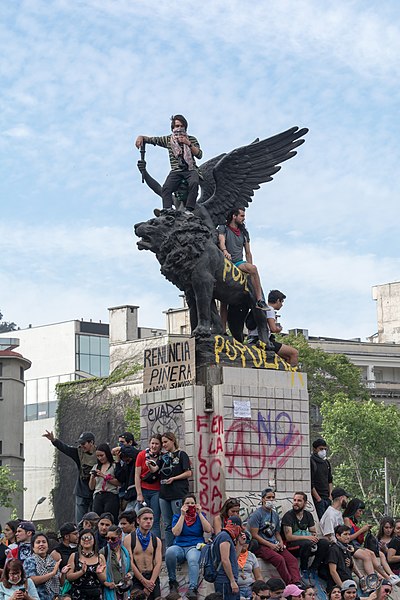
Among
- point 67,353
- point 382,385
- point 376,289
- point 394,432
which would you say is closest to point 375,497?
point 394,432

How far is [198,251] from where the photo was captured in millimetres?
24078

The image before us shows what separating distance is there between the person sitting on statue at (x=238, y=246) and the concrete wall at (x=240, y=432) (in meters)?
1.51

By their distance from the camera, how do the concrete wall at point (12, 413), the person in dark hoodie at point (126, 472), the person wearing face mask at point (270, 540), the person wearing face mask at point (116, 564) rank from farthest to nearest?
the concrete wall at point (12, 413) < the person in dark hoodie at point (126, 472) < the person wearing face mask at point (270, 540) < the person wearing face mask at point (116, 564)

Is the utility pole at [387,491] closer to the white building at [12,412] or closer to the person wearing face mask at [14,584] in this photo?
the white building at [12,412]

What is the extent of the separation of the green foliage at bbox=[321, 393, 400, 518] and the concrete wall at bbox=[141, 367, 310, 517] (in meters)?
35.8

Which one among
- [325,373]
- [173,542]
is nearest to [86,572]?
[173,542]

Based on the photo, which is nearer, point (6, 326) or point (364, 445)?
point (364, 445)

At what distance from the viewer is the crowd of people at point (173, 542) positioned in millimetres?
19156

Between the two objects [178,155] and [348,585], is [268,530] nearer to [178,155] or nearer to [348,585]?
[348,585]

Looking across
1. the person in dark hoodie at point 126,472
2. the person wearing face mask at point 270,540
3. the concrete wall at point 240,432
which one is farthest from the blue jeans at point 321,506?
the person in dark hoodie at point 126,472

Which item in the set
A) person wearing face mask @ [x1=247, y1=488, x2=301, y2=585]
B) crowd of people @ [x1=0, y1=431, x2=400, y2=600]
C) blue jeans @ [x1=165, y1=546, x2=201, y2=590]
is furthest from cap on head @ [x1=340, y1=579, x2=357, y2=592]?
blue jeans @ [x1=165, y1=546, x2=201, y2=590]

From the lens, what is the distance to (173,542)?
72.2 feet

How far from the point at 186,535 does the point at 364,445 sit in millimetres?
41594

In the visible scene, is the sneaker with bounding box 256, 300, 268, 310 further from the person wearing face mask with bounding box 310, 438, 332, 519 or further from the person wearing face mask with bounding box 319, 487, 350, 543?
the person wearing face mask with bounding box 319, 487, 350, 543
